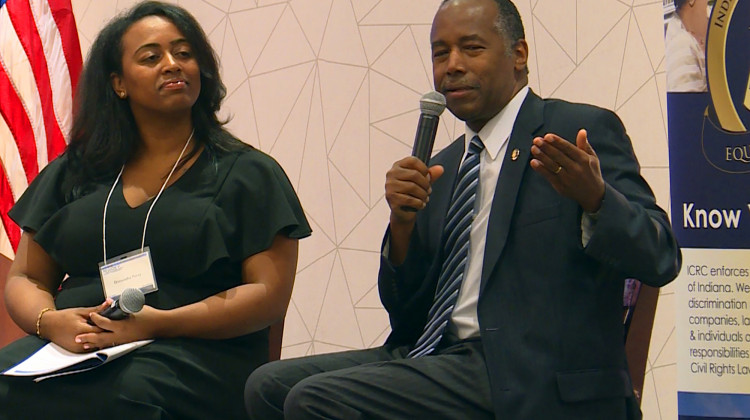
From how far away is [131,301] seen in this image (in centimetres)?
228

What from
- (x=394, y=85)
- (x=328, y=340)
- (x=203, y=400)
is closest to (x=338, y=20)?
(x=394, y=85)

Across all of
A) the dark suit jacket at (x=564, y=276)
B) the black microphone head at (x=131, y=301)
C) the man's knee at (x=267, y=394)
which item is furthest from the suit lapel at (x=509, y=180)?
the black microphone head at (x=131, y=301)

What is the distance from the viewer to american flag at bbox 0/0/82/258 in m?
3.39

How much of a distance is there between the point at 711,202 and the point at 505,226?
3.97 feet

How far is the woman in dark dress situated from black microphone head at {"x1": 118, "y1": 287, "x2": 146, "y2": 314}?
3 cm

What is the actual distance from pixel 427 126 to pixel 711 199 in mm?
1350

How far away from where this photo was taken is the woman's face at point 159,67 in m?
2.59

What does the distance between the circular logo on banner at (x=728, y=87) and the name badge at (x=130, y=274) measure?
1.74 metres

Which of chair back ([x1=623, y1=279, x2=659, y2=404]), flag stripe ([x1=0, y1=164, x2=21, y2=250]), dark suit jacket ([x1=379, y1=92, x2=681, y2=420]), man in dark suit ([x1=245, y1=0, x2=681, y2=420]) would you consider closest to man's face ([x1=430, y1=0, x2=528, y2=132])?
man in dark suit ([x1=245, y1=0, x2=681, y2=420])

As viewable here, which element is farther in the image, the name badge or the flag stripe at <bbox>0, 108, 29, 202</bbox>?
the flag stripe at <bbox>0, 108, 29, 202</bbox>

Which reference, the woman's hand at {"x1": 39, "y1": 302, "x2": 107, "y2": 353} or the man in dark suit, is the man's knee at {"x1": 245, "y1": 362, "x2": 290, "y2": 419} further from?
the woman's hand at {"x1": 39, "y1": 302, "x2": 107, "y2": 353}

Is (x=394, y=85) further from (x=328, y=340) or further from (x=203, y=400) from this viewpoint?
(x=203, y=400)

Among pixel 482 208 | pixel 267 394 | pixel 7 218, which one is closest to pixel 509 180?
pixel 482 208

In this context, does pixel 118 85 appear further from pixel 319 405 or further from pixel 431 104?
pixel 319 405
